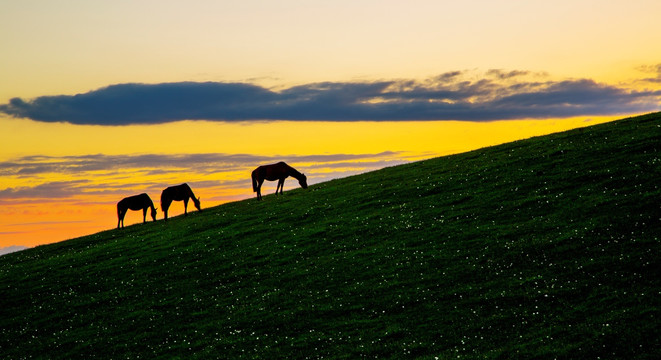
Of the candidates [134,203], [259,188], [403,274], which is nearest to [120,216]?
[134,203]

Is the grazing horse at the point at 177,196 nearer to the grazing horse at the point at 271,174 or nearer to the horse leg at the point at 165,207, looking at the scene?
the horse leg at the point at 165,207

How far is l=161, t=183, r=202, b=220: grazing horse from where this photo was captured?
6209 centimetres

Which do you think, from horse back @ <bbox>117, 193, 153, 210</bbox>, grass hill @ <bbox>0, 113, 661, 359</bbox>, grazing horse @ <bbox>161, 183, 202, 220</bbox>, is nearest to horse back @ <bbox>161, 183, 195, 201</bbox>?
grazing horse @ <bbox>161, 183, 202, 220</bbox>

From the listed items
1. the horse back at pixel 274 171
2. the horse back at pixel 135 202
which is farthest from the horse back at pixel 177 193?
the horse back at pixel 274 171

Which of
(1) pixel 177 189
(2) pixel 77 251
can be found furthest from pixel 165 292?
(1) pixel 177 189

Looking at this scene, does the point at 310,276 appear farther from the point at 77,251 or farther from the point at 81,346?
the point at 77,251

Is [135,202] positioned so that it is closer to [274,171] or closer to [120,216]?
[120,216]

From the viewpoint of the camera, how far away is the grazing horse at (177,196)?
62.1 m

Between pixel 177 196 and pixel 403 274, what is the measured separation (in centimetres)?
3712

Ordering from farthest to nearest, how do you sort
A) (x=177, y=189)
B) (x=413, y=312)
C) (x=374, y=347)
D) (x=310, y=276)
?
1. (x=177, y=189)
2. (x=310, y=276)
3. (x=413, y=312)
4. (x=374, y=347)

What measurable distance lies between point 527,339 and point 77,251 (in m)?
44.1

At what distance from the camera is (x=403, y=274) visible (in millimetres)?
31156

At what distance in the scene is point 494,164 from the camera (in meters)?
50.7

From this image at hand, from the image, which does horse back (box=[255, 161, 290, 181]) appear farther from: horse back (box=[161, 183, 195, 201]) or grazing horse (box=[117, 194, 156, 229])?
grazing horse (box=[117, 194, 156, 229])
